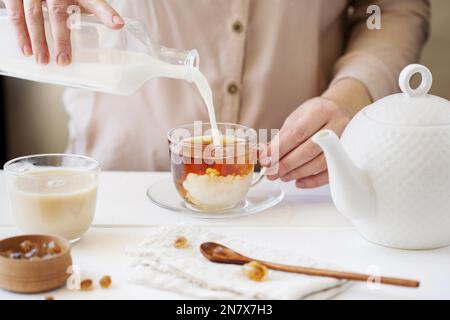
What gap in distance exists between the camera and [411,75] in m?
0.81

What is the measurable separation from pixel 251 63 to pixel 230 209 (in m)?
0.42

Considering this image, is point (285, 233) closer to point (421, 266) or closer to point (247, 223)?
Answer: point (247, 223)

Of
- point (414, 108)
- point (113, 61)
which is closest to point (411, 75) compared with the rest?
point (414, 108)

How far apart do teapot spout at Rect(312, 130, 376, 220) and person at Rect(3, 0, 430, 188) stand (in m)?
0.35

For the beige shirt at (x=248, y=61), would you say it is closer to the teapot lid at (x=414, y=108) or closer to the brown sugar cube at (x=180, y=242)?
the teapot lid at (x=414, y=108)

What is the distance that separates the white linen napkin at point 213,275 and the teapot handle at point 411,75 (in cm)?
24

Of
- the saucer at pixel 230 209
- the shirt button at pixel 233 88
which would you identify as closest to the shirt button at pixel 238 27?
the shirt button at pixel 233 88

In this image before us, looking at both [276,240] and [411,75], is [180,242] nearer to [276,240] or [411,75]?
[276,240]

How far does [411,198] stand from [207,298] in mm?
272

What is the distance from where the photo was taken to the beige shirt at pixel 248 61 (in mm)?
1243

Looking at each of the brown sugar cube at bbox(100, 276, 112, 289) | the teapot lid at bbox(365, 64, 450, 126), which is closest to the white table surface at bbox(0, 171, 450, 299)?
the brown sugar cube at bbox(100, 276, 112, 289)

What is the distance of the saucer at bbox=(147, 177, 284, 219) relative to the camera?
0.94 metres

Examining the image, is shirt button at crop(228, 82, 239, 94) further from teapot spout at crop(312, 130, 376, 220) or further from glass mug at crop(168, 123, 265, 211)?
teapot spout at crop(312, 130, 376, 220)

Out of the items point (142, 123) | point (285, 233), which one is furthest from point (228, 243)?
point (142, 123)
